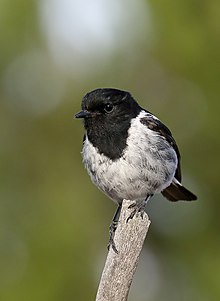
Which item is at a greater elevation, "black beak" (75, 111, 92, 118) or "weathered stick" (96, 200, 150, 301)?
"black beak" (75, 111, 92, 118)

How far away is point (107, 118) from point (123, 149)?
24 centimetres

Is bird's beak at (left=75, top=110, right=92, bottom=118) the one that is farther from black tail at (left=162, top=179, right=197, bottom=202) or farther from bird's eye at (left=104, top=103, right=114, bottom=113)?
black tail at (left=162, top=179, right=197, bottom=202)

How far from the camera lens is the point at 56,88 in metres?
8.11

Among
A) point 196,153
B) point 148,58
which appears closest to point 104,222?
point 196,153

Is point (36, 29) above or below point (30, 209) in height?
above

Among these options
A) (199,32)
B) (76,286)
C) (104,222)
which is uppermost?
(199,32)

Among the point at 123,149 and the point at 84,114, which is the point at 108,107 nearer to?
the point at 84,114

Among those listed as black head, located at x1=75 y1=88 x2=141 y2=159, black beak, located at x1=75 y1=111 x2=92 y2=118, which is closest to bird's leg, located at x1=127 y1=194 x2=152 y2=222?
black head, located at x1=75 y1=88 x2=141 y2=159

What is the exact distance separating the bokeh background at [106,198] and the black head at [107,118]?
2541 mm

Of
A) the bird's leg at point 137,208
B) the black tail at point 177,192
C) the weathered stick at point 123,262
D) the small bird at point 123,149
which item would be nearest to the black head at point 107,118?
the small bird at point 123,149

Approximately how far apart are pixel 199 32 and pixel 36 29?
1.62 metres

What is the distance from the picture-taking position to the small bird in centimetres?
489

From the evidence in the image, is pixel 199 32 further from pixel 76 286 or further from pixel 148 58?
pixel 76 286

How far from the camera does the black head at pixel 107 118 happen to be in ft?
16.2
